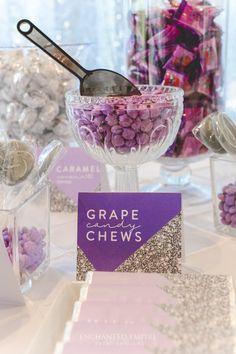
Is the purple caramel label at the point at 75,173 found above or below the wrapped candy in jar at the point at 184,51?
below

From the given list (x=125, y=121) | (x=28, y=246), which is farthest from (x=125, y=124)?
(x=28, y=246)

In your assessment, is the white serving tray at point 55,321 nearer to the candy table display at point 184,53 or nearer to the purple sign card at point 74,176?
the purple sign card at point 74,176

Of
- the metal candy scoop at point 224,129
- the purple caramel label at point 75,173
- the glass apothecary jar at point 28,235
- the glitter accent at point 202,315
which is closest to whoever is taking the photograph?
the glitter accent at point 202,315

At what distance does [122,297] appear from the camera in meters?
0.63

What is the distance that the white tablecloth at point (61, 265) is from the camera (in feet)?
2.06

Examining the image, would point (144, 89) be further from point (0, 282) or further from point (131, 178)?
point (0, 282)

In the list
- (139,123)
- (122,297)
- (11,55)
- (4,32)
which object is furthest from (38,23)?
(122,297)

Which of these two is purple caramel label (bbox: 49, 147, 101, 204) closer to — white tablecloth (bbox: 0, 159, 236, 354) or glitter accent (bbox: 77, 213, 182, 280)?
white tablecloth (bbox: 0, 159, 236, 354)

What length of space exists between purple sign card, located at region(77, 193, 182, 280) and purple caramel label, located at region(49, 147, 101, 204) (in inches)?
10.2

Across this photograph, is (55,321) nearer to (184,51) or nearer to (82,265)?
(82,265)

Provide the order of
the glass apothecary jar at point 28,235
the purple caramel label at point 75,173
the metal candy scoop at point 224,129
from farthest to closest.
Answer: the purple caramel label at point 75,173
the metal candy scoop at point 224,129
the glass apothecary jar at point 28,235

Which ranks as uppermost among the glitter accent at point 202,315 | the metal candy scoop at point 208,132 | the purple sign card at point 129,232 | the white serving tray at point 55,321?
the metal candy scoop at point 208,132

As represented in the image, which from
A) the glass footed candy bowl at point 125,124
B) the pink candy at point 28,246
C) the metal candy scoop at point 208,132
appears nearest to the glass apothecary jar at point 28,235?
the pink candy at point 28,246

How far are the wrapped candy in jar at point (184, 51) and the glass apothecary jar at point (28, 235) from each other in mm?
331
